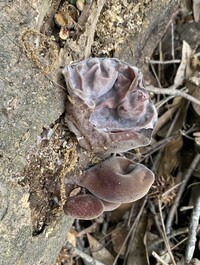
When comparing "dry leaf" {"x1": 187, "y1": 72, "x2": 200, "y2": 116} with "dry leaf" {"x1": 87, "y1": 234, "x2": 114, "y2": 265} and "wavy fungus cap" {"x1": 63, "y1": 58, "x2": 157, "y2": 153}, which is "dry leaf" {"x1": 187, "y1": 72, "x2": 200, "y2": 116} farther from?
"dry leaf" {"x1": 87, "y1": 234, "x2": 114, "y2": 265}

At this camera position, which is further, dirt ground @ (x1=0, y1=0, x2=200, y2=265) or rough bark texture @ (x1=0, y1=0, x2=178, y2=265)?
dirt ground @ (x1=0, y1=0, x2=200, y2=265)

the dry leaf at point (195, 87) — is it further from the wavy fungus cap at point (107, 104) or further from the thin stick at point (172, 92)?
the wavy fungus cap at point (107, 104)

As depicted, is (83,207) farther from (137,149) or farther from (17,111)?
(137,149)

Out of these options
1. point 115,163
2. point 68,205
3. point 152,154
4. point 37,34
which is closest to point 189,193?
point 152,154

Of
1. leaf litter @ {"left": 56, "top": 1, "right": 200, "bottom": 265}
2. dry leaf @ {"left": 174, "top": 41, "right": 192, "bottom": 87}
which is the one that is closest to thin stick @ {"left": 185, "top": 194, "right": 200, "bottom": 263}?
leaf litter @ {"left": 56, "top": 1, "right": 200, "bottom": 265}

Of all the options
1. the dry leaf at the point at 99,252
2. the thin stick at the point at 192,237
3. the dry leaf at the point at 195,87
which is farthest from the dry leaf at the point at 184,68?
the dry leaf at the point at 99,252

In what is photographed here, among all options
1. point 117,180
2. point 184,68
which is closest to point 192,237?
point 117,180

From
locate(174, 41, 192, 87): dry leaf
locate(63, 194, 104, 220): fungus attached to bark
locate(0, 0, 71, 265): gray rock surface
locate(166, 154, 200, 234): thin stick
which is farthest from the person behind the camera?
locate(174, 41, 192, 87): dry leaf

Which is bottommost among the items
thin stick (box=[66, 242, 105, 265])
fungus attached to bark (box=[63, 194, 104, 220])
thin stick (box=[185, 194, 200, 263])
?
thin stick (box=[66, 242, 105, 265])
